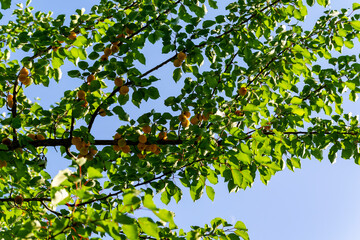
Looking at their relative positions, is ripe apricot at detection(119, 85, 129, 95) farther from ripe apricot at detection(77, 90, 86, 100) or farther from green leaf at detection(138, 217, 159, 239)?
green leaf at detection(138, 217, 159, 239)

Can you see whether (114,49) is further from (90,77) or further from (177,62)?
(177,62)

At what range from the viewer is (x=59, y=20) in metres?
3.35

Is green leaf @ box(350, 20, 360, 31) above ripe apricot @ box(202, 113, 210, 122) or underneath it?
above

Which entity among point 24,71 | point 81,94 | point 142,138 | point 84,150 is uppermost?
point 24,71

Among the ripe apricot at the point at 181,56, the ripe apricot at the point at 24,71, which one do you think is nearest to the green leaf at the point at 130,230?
the ripe apricot at the point at 181,56

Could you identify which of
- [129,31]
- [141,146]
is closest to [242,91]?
[141,146]

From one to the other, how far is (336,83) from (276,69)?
0.68 metres

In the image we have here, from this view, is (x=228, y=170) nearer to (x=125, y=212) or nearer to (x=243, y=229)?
(x=243, y=229)

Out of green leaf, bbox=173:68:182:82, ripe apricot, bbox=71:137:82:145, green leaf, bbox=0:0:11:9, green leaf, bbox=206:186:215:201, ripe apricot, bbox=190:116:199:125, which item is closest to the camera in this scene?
green leaf, bbox=0:0:11:9

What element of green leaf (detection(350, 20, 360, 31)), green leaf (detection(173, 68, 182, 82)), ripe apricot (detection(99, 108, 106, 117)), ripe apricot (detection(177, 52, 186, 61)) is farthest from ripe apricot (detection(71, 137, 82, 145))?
green leaf (detection(350, 20, 360, 31))

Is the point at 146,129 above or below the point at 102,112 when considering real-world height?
below

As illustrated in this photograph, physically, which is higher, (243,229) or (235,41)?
(235,41)

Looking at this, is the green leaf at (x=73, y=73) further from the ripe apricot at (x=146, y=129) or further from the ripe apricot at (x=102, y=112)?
the ripe apricot at (x=146, y=129)

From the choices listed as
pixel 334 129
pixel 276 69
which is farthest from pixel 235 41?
pixel 334 129
